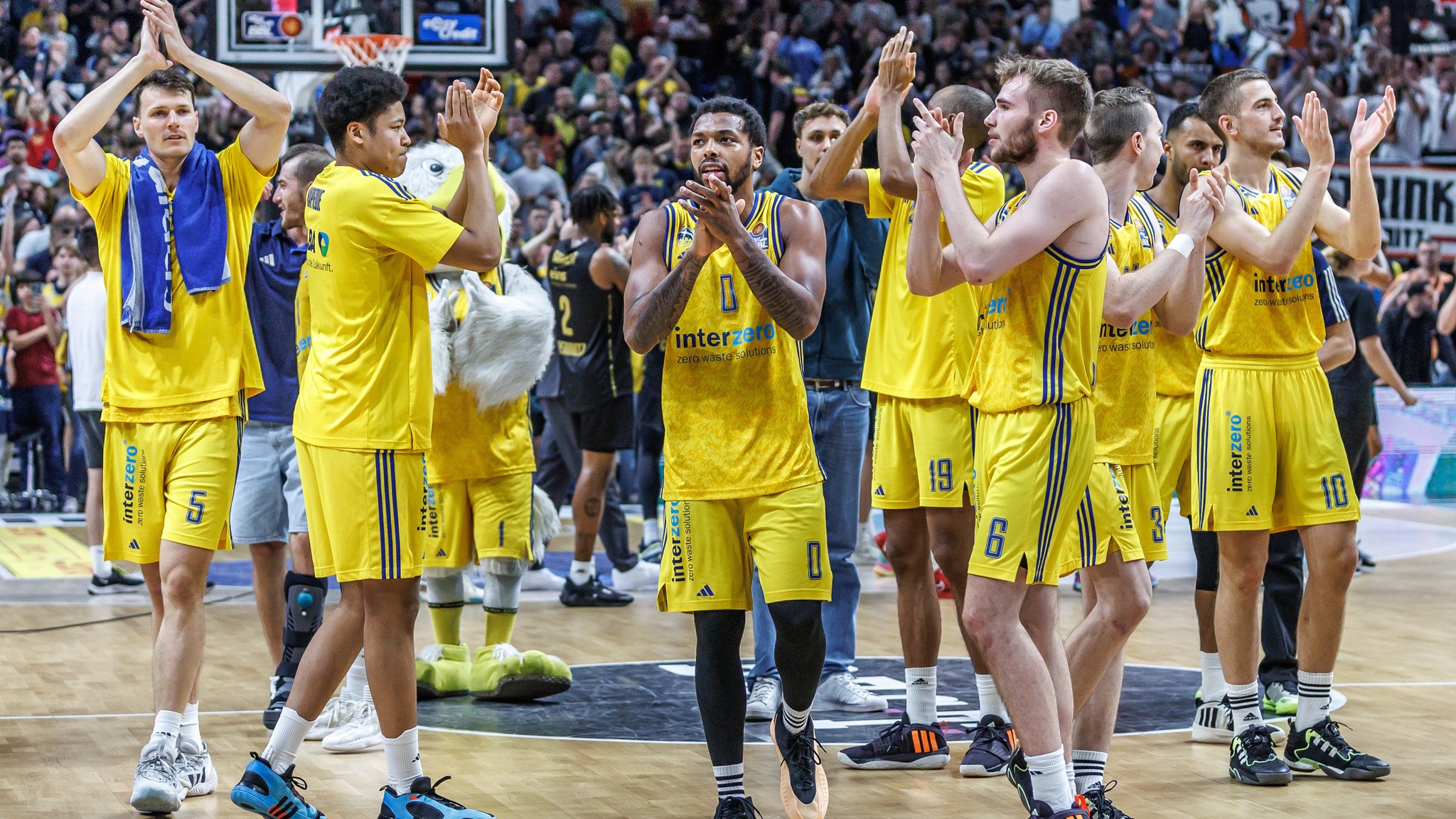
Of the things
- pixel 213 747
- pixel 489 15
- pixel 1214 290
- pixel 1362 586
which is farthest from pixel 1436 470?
pixel 213 747

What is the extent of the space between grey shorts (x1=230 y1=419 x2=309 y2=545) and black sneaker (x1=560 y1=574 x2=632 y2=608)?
297cm

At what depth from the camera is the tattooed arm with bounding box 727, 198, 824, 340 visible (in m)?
4.42

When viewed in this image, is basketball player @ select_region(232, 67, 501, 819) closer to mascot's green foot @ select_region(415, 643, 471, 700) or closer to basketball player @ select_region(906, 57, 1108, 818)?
basketball player @ select_region(906, 57, 1108, 818)

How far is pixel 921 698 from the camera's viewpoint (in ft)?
18.3

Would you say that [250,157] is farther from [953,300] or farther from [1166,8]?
[1166,8]

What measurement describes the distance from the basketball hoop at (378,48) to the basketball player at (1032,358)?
24.2ft

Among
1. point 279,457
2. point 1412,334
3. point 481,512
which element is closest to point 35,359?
point 279,457

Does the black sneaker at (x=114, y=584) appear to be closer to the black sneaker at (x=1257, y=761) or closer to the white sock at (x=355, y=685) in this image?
the white sock at (x=355, y=685)

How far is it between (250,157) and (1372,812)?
4.10 metres

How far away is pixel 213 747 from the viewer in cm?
571

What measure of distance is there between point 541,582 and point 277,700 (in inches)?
155

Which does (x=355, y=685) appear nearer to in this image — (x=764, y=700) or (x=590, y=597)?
(x=764, y=700)

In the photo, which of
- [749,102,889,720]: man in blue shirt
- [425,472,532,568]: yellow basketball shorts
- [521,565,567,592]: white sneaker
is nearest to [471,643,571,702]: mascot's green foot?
[425,472,532,568]: yellow basketball shorts

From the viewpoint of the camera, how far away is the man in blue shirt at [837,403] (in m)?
6.22
